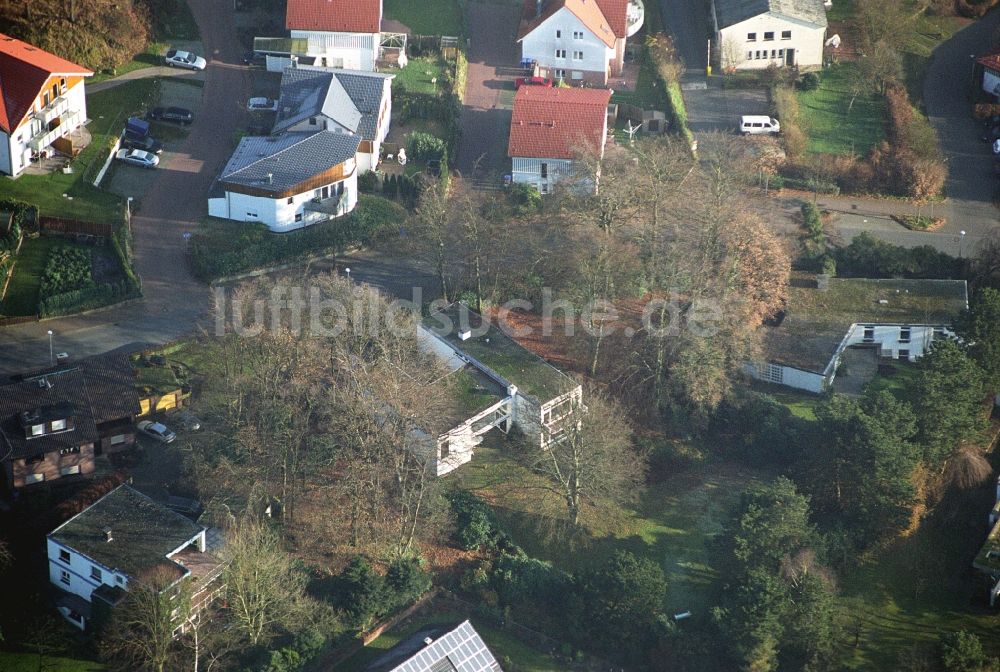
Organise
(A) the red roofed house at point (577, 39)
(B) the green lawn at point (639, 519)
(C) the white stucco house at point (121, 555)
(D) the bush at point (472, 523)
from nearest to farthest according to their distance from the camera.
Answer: (C) the white stucco house at point (121, 555), (D) the bush at point (472, 523), (B) the green lawn at point (639, 519), (A) the red roofed house at point (577, 39)

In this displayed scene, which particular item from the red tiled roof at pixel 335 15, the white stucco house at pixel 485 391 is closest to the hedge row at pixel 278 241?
the white stucco house at pixel 485 391

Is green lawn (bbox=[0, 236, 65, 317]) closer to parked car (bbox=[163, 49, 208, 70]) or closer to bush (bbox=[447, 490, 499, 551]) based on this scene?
parked car (bbox=[163, 49, 208, 70])

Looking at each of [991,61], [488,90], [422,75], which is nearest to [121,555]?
[422,75]

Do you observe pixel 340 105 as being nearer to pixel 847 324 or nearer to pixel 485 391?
pixel 485 391

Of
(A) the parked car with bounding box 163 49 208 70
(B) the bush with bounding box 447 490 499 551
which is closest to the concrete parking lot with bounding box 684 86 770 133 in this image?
(A) the parked car with bounding box 163 49 208 70

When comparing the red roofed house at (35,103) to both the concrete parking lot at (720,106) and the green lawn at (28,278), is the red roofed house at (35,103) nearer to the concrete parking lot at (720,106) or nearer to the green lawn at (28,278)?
the green lawn at (28,278)

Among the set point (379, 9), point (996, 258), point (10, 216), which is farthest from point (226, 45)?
point (996, 258)
